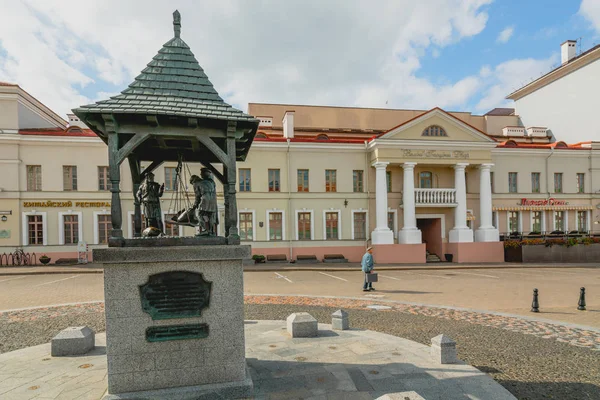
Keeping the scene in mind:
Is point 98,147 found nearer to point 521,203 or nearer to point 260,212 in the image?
point 260,212

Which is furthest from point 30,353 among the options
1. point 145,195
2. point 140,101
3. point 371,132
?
point 371,132

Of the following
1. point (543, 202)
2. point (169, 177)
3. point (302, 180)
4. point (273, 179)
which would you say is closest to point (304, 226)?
point (302, 180)

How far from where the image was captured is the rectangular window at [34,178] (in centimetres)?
2491

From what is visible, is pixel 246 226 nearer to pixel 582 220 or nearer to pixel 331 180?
pixel 331 180

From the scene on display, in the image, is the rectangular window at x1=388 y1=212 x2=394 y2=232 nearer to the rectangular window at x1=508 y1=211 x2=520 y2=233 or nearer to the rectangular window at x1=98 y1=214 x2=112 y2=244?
the rectangular window at x1=508 y1=211 x2=520 y2=233

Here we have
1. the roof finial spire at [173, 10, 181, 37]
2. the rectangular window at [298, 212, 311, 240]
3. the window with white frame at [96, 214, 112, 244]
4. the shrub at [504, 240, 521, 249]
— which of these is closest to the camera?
the roof finial spire at [173, 10, 181, 37]

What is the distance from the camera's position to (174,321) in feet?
15.1

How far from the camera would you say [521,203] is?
29.8 meters

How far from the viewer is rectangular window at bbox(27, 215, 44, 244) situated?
81.3 feet

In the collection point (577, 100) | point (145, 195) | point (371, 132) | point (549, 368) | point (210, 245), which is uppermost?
point (577, 100)

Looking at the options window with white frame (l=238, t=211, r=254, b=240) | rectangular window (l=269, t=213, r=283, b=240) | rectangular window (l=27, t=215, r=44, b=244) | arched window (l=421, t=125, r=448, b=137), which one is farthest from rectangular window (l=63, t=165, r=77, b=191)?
arched window (l=421, t=125, r=448, b=137)

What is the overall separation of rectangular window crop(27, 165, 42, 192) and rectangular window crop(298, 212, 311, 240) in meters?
19.2

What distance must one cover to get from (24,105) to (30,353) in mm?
26918

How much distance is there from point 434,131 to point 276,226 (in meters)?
14.6
